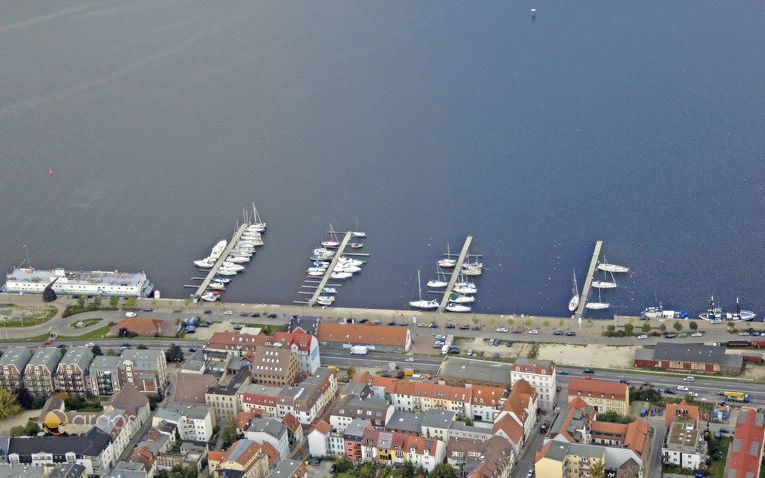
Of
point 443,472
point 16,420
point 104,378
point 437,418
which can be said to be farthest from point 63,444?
point 443,472

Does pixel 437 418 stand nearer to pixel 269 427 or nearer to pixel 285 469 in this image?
pixel 285 469

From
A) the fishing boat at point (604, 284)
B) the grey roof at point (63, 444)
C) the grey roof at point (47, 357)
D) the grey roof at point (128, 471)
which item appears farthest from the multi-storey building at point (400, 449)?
the fishing boat at point (604, 284)

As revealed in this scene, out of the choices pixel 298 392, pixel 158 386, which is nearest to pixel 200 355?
pixel 158 386

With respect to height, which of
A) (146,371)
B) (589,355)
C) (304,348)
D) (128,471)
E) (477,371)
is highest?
(589,355)

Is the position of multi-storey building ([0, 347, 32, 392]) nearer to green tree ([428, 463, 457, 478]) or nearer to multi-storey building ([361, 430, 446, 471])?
multi-storey building ([361, 430, 446, 471])

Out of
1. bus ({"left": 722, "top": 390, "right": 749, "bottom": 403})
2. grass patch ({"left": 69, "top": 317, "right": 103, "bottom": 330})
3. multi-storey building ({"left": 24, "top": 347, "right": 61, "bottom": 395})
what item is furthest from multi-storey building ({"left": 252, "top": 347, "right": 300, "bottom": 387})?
bus ({"left": 722, "top": 390, "right": 749, "bottom": 403})

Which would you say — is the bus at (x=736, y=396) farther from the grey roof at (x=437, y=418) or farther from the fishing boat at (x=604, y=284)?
the grey roof at (x=437, y=418)
